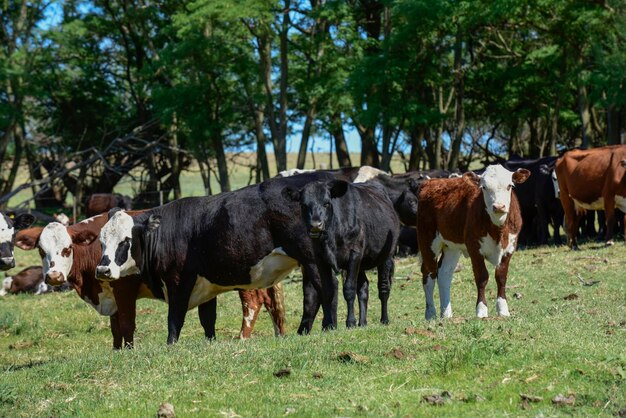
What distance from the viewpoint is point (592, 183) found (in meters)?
21.2

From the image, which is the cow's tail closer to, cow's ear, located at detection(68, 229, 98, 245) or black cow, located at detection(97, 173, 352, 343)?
cow's ear, located at detection(68, 229, 98, 245)

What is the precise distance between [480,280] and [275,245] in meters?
2.51

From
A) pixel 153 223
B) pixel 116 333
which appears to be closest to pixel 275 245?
pixel 153 223

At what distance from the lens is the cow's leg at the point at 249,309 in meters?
13.7

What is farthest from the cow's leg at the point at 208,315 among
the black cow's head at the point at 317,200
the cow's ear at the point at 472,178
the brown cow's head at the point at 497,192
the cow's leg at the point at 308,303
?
the brown cow's head at the point at 497,192

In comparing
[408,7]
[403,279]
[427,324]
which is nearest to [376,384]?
[427,324]

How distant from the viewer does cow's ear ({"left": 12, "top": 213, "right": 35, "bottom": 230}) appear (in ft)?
48.0

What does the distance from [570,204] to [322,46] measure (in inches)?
602

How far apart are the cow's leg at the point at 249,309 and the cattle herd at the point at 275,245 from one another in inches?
0.6

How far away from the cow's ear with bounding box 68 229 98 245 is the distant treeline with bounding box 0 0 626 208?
13037 mm

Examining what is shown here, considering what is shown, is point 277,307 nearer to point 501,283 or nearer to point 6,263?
point 501,283

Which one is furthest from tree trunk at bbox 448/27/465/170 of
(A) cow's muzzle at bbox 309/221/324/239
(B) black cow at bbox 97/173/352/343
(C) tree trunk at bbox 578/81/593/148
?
(A) cow's muzzle at bbox 309/221/324/239

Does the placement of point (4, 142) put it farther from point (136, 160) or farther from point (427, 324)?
point (427, 324)

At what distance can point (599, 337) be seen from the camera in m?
9.19
